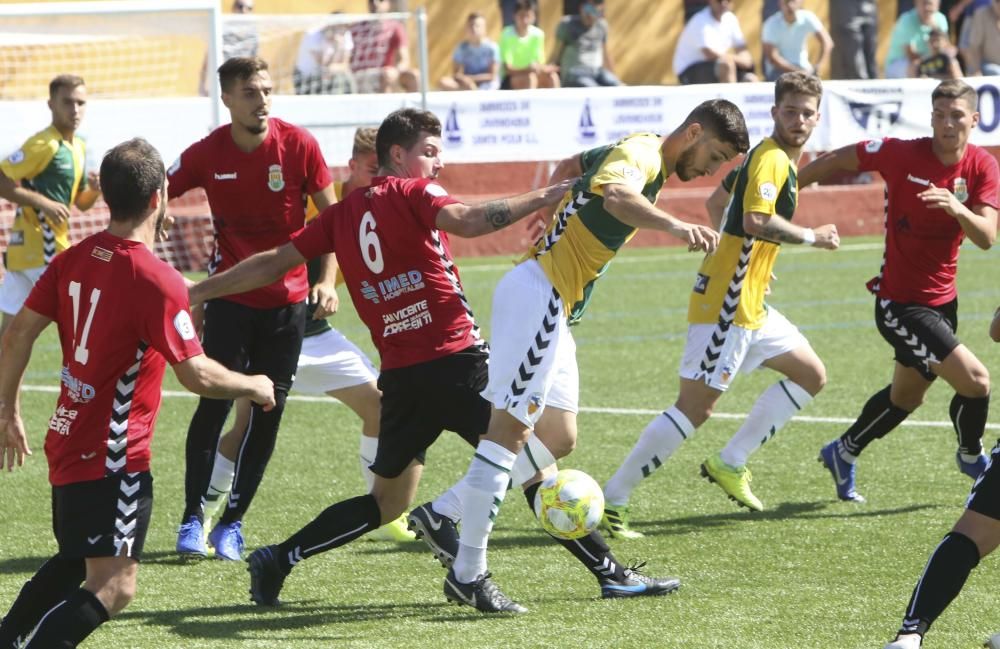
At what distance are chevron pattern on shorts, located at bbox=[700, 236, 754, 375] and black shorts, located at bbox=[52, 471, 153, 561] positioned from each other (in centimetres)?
347

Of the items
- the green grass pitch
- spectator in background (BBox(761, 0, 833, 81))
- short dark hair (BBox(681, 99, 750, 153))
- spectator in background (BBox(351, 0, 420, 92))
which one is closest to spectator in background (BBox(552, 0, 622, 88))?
spectator in background (BBox(761, 0, 833, 81))

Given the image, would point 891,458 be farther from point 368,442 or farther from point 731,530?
point 368,442

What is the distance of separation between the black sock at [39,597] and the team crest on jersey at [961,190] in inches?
192

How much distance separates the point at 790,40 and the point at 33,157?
45.8ft

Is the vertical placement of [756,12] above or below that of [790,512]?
above

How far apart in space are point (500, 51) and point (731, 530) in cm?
1589

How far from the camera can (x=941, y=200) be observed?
7203 millimetres

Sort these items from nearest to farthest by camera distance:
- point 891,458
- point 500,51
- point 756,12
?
point 891,458 → point 500,51 → point 756,12

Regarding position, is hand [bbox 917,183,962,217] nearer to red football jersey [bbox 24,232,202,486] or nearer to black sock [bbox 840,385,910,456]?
black sock [bbox 840,385,910,456]

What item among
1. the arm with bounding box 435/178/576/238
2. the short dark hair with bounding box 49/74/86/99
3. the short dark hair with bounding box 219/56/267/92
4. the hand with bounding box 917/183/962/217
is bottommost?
the hand with bounding box 917/183/962/217

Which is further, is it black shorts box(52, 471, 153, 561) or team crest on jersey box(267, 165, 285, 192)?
team crest on jersey box(267, 165, 285, 192)

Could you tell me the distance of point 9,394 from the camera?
5059mm

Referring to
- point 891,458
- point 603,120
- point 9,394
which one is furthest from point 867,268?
point 9,394

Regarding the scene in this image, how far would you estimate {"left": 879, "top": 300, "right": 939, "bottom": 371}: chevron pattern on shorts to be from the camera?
790 cm
